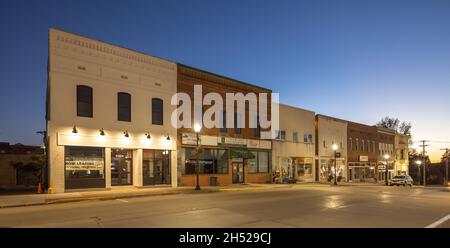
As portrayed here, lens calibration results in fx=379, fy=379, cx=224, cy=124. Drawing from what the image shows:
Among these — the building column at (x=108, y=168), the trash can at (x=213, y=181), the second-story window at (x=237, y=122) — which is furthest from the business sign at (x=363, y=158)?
the building column at (x=108, y=168)

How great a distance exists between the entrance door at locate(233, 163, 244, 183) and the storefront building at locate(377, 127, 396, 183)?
3555 cm

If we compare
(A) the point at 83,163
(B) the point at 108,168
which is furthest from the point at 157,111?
(A) the point at 83,163

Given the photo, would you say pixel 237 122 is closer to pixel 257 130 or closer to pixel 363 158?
pixel 257 130

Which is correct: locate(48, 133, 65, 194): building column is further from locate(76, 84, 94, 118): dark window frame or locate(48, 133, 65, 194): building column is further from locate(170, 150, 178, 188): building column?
locate(170, 150, 178, 188): building column

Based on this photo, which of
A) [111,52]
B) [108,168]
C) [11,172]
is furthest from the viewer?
[11,172]

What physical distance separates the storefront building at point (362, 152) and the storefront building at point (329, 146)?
1.95m

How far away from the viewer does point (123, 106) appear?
27.2m

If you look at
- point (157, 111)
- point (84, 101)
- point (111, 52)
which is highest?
point (111, 52)

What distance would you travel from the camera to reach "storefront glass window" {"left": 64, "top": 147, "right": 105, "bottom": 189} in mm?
23734

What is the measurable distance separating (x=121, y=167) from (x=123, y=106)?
172 inches
